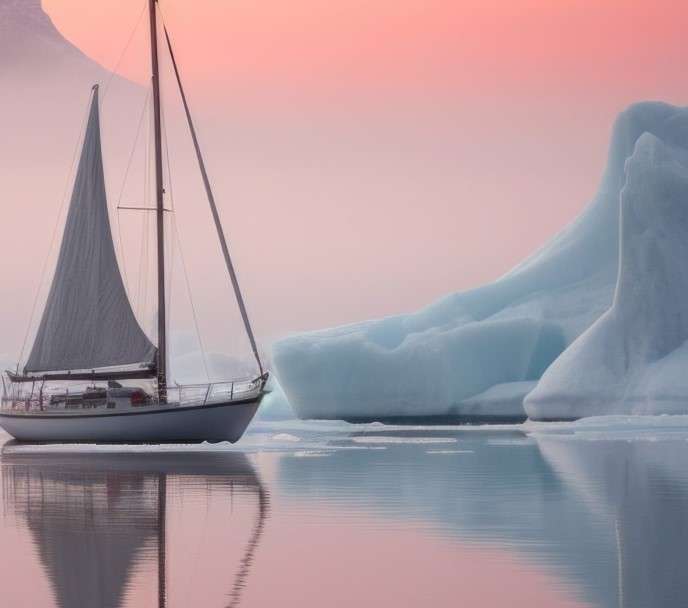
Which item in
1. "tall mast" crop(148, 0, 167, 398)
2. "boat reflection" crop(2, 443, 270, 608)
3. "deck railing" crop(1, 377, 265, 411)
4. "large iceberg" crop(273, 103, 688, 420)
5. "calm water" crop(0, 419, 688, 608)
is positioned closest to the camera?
"calm water" crop(0, 419, 688, 608)

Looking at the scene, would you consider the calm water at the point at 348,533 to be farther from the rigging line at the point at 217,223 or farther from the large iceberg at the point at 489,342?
the large iceberg at the point at 489,342

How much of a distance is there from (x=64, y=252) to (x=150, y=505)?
888 inches

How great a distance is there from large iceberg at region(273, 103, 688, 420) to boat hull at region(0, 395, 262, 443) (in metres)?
20.7

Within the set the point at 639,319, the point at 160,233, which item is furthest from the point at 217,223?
the point at 639,319

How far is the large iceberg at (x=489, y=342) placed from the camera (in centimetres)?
5778

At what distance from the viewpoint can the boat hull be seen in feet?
118

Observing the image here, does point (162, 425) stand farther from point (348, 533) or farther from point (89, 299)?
point (348, 533)

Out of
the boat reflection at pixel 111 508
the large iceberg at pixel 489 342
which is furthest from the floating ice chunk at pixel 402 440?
the large iceberg at pixel 489 342

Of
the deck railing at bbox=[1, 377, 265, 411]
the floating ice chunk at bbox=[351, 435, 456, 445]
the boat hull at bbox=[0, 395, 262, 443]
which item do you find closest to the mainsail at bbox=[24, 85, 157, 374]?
the deck railing at bbox=[1, 377, 265, 411]

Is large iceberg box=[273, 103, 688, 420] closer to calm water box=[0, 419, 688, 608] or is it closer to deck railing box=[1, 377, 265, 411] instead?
deck railing box=[1, 377, 265, 411]

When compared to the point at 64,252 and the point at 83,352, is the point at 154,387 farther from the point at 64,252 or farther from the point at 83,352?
the point at 64,252

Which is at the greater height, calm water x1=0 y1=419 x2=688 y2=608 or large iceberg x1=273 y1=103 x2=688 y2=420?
large iceberg x1=273 y1=103 x2=688 y2=420

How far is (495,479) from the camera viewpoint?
895 inches

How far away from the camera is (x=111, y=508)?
58.6ft
